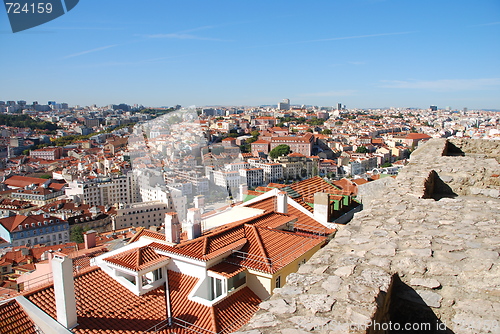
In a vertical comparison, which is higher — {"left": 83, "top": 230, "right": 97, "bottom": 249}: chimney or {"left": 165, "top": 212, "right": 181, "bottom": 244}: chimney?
{"left": 165, "top": 212, "right": 181, "bottom": 244}: chimney

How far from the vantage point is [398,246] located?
1.63 m

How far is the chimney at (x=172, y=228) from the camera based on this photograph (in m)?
4.92

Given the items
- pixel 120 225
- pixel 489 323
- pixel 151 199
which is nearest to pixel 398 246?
pixel 489 323

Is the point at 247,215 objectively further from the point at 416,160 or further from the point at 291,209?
the point at 416,160

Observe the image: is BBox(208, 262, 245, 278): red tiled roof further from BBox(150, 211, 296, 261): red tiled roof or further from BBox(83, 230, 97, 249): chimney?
BBox(83, 230, 97, 249): chimney

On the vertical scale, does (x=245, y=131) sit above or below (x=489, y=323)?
below

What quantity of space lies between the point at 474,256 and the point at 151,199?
76.7ft

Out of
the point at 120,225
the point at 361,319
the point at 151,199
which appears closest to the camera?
the point at 361,319

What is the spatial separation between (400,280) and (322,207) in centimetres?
432

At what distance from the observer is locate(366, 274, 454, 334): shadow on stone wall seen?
123cm

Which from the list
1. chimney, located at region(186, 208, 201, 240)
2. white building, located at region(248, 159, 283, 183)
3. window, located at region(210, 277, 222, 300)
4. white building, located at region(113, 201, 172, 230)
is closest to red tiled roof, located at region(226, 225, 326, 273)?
window, located at region(210, 277, 222, 300)

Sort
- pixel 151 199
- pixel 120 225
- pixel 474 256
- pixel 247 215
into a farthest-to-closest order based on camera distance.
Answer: pixel 120 225, pixel 151 199, pixel 247 215, pixel 474 256

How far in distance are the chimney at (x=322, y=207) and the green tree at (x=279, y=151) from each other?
46913mm

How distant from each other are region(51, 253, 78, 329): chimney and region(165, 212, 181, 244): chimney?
1.69m
